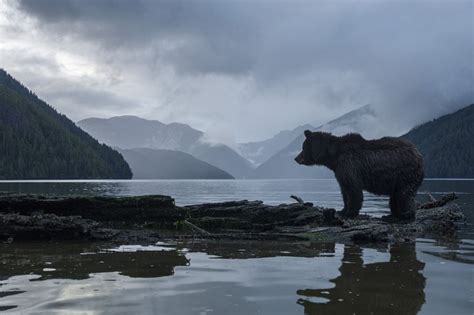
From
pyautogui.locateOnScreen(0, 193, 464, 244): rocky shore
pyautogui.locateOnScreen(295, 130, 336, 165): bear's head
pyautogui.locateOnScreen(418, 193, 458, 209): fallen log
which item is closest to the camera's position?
pyautogui.locateOnScreen(0, 193, 464, 244): rocky shore

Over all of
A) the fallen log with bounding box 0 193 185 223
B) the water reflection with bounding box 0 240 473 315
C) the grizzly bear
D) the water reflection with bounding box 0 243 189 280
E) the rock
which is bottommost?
the water reflection with bounding box 0 243 189 280

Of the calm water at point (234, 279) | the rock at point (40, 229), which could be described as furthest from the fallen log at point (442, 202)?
the rock at point (40, 229)

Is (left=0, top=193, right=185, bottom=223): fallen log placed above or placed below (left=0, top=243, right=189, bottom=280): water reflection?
above

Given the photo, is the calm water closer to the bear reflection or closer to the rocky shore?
the bear reflection

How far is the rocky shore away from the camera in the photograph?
549 inches

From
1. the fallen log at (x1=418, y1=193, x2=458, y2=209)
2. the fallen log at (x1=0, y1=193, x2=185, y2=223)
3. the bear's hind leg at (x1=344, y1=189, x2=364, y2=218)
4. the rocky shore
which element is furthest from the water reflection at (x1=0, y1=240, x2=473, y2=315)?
the fallen log at (x1=418, y1=193, x2=458, y2=209)

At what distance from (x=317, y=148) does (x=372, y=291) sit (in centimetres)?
1062

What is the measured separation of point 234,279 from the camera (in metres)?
8.74

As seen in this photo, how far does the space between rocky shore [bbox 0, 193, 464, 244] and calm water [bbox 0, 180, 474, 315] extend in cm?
97

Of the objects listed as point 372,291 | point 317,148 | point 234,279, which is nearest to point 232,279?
point 234,279

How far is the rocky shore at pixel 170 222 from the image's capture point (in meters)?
13.9

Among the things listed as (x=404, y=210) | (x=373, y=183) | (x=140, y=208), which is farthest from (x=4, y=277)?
(x=404, y=210)

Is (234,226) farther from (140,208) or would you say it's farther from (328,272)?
(328,272)

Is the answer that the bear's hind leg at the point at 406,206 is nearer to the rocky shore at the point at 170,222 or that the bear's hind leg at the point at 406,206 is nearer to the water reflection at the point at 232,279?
the rocky shore at the point at 170,222
